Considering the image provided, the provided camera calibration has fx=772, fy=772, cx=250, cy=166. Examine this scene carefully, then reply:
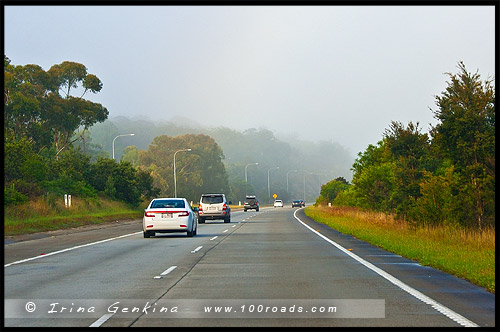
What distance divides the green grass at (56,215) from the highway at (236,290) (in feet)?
52.6

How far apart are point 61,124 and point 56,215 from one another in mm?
23928

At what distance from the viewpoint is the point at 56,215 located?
48.8m

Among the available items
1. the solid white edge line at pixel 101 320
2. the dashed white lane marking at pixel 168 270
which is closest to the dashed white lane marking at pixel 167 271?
the dashed white lane marking at pixel 168 270

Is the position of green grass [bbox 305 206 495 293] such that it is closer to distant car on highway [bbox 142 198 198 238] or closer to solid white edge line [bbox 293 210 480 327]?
solid white edge line [bbox 293 210 480 327]

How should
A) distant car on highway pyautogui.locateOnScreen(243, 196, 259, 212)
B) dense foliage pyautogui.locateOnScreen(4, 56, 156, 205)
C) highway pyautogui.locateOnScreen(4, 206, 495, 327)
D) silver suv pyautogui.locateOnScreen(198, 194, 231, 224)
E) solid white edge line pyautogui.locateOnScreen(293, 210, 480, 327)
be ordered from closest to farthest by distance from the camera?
solid white edge line pyautogui.locateOnScreen(293, 210, 480, 327)
highway pyautogui.locateOnScreen(4, 206, 495, 327)
silver suv pyautogui.locateOnScreen(198, 194, 231, 224)
dense foliage pyautogui.locateOnScreen(4, 56, 156, 205)
distant car on highway pyautogui.locateOnScreen(243, 196, 259, 212)

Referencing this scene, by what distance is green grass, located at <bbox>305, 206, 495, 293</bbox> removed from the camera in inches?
621

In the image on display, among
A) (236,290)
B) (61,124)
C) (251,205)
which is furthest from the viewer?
(251,205)

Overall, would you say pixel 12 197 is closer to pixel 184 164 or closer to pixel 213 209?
pixel 213 209

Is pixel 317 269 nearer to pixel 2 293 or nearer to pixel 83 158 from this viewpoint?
pixel 2 293

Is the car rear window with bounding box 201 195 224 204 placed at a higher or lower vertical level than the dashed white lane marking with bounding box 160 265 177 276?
higher

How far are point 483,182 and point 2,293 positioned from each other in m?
19.0

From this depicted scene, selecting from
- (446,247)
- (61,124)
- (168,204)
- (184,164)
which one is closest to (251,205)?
(61,124)

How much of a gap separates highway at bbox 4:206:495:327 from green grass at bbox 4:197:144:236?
16032 mm

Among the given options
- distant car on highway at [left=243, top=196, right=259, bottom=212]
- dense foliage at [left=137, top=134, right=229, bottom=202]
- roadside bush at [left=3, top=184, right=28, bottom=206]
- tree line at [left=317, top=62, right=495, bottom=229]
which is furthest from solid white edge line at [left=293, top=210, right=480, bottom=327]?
dense foliage at [left=137, top=134, right=229, bottom=202]
